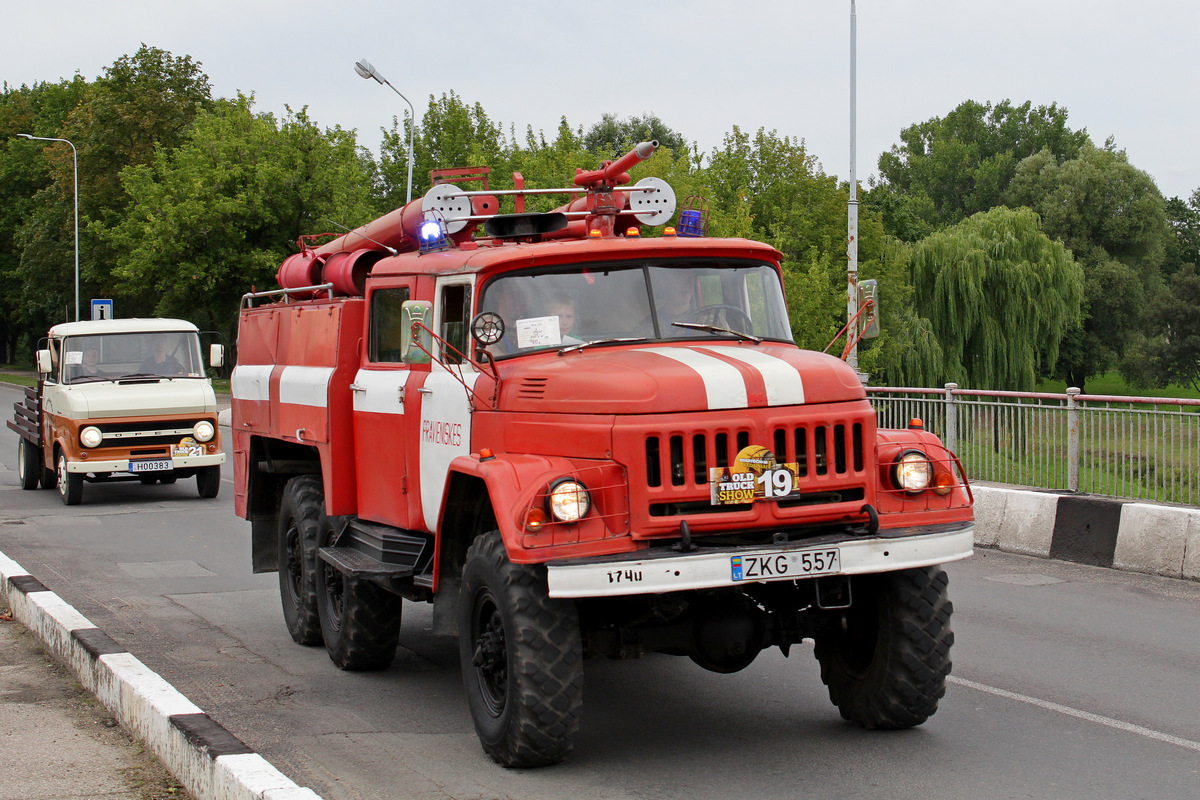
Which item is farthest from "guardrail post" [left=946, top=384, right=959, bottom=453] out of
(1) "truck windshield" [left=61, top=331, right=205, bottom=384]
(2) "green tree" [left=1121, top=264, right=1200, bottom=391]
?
(2) "green tree" [left=1121, top=264, right=1200, bottom=391]

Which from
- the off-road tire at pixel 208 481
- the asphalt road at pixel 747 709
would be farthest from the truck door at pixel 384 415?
the off-road tire at pixel 208 481

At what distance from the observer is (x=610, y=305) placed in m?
6.63

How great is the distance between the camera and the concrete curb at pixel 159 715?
5008mm

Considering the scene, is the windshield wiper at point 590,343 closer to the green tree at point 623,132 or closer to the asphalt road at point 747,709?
the asphalt road at point 747,709

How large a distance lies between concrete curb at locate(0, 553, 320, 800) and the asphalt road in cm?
46

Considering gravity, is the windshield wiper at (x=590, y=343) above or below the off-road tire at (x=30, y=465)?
above

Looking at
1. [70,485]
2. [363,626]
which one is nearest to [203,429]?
[70,485]

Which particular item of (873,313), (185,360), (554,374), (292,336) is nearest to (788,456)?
(554,374)

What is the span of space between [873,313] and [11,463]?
21643 millimetres

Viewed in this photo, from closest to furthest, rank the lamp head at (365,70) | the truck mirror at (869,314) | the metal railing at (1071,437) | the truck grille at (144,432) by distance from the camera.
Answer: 1. the truck mirror at (869,314)
2. the metal railing at (1071,437)
3. the truck grille at (144,432)
4. the lamp head at (365,70)

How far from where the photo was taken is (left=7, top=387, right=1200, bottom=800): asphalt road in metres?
5.70

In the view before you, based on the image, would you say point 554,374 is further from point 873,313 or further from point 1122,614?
point 1122,614

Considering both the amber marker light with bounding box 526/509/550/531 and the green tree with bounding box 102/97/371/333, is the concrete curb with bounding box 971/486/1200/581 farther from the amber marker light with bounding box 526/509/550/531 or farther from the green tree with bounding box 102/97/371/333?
the green tree with bounding box 102/97/371/333

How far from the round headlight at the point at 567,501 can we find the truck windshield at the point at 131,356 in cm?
1395
